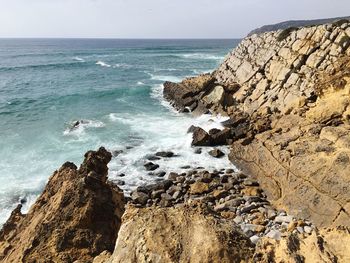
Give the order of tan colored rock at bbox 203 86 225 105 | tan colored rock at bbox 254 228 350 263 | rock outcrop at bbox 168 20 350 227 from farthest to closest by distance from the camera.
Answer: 1. tan colored rock at bbox 203 86 225 105
2. rock outcrop at bbox 168 20 350 227
3. tan colored rock at bbox 254 228 350 263

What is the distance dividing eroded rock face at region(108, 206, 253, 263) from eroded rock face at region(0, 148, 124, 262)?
321 cm

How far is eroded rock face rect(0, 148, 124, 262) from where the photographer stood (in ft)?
31.0

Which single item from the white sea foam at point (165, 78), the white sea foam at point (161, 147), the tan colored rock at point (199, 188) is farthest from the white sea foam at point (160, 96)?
the tan colored rock at point (199, 188)

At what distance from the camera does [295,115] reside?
24094mm

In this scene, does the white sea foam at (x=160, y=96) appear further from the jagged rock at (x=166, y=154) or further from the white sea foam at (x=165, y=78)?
the jagged rock at (x=166, y=154)

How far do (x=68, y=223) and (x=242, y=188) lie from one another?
1170 centimetres

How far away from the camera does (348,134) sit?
57.5 feet

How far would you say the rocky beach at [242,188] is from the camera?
21.0 feet

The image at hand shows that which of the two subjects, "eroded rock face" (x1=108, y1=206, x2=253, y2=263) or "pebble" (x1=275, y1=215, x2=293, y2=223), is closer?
"eroded rock face" (x1=108, y1=206, x2=253, y2=263)

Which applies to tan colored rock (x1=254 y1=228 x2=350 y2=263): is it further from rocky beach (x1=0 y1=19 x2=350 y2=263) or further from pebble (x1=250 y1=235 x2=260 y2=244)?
pebble (x1=250 y1=235 x2=260 y2=244)

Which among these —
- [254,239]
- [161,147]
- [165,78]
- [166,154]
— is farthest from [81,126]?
[165,78]

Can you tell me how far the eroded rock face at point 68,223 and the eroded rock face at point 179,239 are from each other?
321cm

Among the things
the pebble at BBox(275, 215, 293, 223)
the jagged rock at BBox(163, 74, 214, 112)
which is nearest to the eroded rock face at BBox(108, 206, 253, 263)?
the pebble at BBox(275, 215, 293, 223)

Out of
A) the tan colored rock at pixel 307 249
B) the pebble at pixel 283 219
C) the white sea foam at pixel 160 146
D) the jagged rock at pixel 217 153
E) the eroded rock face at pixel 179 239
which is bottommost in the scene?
the white sea foam at pixel 160 146
